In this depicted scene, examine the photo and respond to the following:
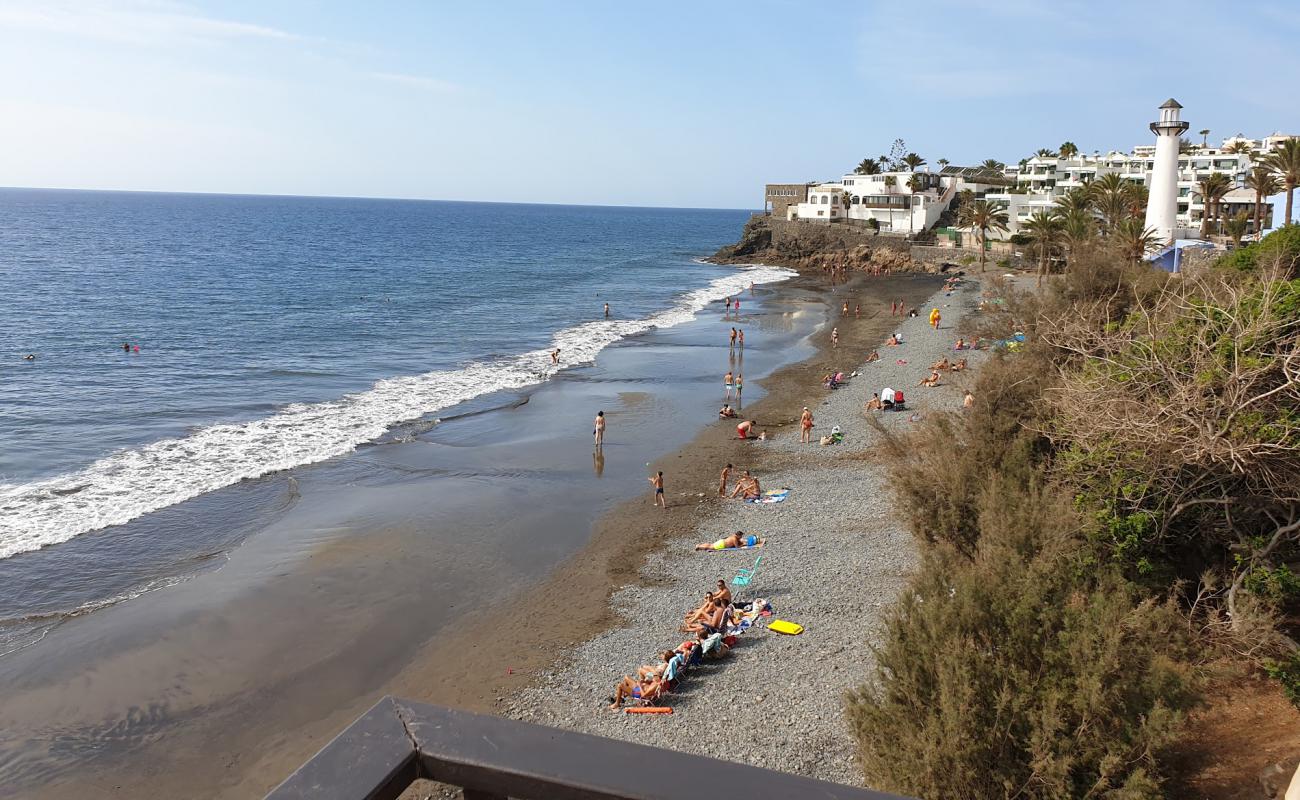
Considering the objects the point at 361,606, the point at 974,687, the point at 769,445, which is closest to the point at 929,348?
the point at 769,445

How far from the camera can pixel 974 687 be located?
27.7ft

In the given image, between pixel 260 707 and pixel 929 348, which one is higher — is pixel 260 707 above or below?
below

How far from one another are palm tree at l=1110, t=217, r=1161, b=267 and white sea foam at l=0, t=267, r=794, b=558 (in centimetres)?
2522

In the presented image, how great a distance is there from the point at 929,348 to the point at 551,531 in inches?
1052

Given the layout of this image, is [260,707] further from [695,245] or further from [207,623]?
[695,245]

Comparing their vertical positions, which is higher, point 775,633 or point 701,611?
point 701,611

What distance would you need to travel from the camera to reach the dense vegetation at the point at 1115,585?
8.28 metres

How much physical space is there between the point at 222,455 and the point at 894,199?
82025 mm

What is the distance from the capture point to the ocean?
2111 centimetres

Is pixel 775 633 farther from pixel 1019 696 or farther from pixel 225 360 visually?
pixel 225 360

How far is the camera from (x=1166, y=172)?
152 ft

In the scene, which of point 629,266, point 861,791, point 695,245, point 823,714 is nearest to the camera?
point 861,791

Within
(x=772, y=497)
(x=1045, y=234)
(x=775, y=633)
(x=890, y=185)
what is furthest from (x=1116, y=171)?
(x=775, y=633)

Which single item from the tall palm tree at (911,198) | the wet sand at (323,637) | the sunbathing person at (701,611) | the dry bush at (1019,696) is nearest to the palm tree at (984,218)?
the tall palm tree at (911,198)
